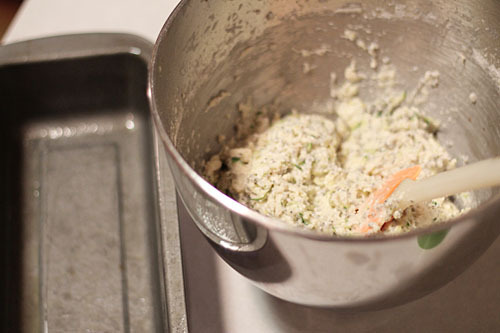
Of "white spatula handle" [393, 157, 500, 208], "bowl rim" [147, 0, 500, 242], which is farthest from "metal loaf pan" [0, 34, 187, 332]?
"white spatula handle" [393, 157, 500, 208]

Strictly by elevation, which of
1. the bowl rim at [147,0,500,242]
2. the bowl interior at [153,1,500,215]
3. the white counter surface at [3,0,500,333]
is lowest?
the white counter surface at [3,0,500,333]

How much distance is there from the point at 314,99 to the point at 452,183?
336 millimetres

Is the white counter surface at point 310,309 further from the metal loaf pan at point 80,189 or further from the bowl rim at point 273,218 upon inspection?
the bowl rim at point 273,218

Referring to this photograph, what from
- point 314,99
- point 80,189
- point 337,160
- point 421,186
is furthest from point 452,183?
point 80,189

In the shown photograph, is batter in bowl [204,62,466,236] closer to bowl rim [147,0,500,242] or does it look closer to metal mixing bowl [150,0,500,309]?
metal mixing bowl [150,0,500,309]

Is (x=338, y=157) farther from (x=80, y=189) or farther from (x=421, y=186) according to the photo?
(x=80, y=189)

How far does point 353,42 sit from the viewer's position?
0.89 m

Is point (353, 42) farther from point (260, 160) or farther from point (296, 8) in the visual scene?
point (260, 160)

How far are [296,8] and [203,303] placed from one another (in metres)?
0.45

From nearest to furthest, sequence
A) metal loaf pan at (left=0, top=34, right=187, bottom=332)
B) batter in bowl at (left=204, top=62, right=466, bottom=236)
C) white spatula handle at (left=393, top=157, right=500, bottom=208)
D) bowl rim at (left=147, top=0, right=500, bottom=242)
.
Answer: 1. bowl rim at (left=147, top=0, right=500, bottom=242)
2. white spatula handle at (left=393, top=157, right=500, bottom=208)
3. batter in bowl at (left=204, top=62, right=466, bottom=236)
4. metal loaf pan at (left=0, top=34, right=187, bottom=332)

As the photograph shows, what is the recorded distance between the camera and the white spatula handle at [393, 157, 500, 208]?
62 centimetres

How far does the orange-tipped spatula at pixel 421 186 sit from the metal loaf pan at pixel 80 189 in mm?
285

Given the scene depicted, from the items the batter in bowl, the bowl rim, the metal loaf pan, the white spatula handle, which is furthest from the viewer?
the metal loaf pan

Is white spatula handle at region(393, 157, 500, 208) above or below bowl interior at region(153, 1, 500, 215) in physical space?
below
